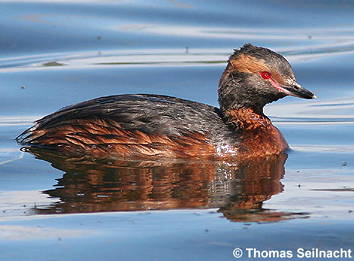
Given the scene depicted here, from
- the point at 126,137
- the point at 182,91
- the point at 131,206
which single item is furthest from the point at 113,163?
the point at 182,91

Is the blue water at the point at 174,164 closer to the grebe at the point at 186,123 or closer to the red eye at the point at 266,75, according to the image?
the grebe at the point at 186,123

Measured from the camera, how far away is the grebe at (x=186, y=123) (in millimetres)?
10656

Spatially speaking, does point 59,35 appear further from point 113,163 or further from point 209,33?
point 113,163

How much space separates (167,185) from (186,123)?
4.63ft

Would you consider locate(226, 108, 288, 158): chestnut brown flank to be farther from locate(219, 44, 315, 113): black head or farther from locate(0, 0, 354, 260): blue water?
locate(0, 0, 354, 260): blue water

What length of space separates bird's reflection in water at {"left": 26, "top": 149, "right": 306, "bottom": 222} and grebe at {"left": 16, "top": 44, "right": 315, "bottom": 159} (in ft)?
0.54

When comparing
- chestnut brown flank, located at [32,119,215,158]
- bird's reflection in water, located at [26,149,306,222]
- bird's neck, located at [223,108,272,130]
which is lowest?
bird's reflection in water, located at [26,149,306,222]

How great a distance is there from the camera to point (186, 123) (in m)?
10.7

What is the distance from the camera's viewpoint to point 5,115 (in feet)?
41.5

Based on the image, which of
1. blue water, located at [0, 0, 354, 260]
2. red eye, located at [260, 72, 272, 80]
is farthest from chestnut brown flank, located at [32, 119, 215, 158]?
red eye, located at [260, 72, 272, 80]

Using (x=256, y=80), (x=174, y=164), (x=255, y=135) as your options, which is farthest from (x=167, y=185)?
(x=256, y=80)

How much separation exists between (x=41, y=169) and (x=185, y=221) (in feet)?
8.08

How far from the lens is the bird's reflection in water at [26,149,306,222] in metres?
8.54

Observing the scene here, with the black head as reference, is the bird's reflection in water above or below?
below
